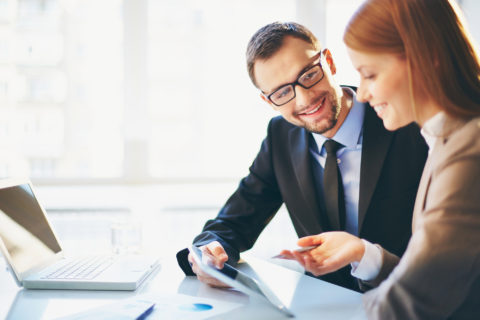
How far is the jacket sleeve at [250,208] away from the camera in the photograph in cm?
166

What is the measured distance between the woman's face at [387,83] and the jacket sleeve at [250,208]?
724 mm

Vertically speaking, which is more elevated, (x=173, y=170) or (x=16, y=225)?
(x=16, y=225)

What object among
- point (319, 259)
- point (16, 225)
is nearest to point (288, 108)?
point (319, 259)

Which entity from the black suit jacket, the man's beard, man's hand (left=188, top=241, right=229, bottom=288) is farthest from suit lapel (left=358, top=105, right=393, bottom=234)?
man's hand (left=188, top=241, right=229, bottom=288)

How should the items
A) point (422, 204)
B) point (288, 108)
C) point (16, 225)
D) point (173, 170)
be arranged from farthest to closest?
point (173, 170)
point (288, 108)
point (16, 225)
point (422, 204)

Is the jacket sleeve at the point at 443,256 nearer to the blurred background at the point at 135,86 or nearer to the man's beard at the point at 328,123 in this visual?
the man's beard at the point at 328,123

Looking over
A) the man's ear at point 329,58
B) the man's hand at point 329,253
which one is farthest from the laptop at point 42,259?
the man's ear at point 329,58

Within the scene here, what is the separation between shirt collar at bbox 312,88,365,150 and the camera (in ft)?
5.41

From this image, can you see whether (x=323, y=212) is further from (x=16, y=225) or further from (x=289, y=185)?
(x=16, y=225)

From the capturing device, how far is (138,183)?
3.64 metres

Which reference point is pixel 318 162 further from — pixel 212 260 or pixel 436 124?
pixel 436 124

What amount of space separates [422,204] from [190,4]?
3010 mm

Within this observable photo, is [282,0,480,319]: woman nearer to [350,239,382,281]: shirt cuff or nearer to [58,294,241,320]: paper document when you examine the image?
[350,239,382,281]: shirt cuff

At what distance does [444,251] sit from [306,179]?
0.87 meters
